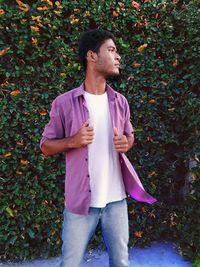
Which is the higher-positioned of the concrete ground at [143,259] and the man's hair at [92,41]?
the man's hair at [92,41]

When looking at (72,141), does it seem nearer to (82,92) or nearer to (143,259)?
(82,92)

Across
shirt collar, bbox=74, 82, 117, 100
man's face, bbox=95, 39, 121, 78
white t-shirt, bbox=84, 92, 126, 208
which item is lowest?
white t-shirt, bbox=84, 92, 126, 208

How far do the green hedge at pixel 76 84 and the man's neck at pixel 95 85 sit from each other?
3.44 ft

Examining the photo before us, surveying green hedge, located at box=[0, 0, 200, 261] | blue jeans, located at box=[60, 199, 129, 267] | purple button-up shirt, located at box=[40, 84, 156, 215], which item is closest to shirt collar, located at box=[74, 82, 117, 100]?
purple button-up shirt, located at box=[40, 84, 156, 215]

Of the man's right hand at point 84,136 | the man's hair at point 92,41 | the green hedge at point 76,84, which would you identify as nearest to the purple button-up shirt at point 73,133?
the man's right hand at point 84,136

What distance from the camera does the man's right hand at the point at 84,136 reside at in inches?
98.6

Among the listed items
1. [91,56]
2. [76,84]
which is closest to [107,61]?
[91,56]

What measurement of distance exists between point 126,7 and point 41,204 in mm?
2270

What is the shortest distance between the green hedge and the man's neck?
1049 millimetres

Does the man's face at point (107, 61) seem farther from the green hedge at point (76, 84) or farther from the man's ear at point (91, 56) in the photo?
the green hedge at point (76, 84)

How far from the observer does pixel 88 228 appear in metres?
2.71

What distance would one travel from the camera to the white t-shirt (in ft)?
8.89

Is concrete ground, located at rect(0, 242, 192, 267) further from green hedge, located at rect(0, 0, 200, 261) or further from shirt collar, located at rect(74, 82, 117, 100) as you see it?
shirt collar, located at rect(74, 82, 117, 100)

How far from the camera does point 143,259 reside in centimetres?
420
